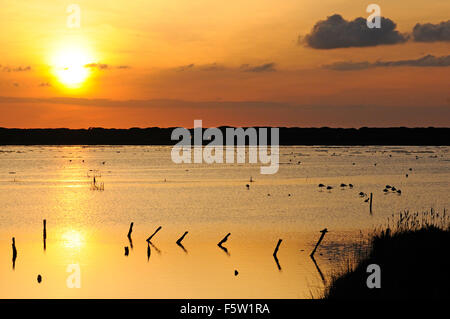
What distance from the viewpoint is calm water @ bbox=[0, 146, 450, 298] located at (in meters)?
30.3

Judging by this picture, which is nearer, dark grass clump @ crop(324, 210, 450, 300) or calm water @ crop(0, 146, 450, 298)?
dark grass clump @ crop(324, 210, 450, 300)

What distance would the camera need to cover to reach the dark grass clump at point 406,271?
20.3 meters

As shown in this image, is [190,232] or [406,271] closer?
[406,271]

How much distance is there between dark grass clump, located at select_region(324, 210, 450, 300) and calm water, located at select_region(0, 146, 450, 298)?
121 inches

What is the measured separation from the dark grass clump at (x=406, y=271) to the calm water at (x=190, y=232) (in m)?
3.08

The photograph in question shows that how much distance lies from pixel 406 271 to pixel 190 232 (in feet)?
82.7

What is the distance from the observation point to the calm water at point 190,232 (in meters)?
30.3

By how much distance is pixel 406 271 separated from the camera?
75.4ft

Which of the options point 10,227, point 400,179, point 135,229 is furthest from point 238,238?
point 400,179

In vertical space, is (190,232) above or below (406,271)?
below

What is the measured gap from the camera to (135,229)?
49.0 metres

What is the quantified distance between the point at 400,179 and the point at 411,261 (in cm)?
7859

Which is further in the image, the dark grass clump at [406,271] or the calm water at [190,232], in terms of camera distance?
the calm water at [190,232]
